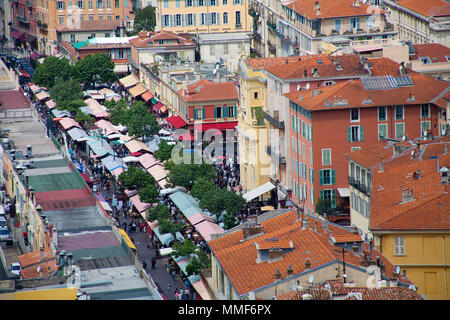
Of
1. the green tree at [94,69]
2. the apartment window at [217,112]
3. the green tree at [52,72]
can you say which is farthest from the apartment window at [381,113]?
the green tree at [52,72]

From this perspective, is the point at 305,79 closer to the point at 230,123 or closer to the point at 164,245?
the point at 164,245

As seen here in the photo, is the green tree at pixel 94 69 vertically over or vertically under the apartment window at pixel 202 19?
under

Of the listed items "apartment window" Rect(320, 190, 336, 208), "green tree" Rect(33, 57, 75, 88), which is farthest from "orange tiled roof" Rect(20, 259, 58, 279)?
"green tree" Rect(33, 57, 75, 88)

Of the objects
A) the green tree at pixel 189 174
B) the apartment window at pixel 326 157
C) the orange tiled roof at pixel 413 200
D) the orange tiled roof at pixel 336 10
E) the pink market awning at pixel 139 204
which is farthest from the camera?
the orange tiled roof at pixel 336 10

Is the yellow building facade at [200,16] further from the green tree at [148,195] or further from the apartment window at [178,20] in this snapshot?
the green tree at [148,195]

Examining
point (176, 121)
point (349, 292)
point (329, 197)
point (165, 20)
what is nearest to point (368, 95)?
point (329, 197)

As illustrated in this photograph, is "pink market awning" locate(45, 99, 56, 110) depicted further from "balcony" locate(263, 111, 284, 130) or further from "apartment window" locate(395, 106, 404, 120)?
"apartment window" locate(395, 106, 404, 120)
